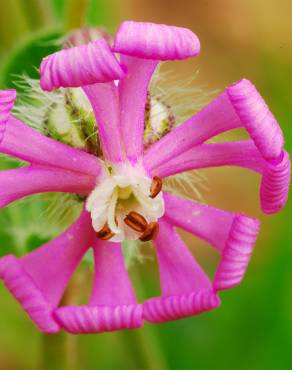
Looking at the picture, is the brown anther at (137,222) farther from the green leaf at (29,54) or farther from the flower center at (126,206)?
the green leaf at (29,54)

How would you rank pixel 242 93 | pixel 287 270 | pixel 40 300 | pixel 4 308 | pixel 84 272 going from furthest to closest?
pixel 4 308 < pixel 287 270 < pixel 84 272 < pixel 40 300 < pixel 242 93

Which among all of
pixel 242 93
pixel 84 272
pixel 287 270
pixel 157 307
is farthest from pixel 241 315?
pixel 242 93

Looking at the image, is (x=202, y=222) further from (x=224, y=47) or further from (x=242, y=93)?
(x=224, y=47)

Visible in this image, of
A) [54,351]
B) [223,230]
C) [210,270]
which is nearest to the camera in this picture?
[223,230]

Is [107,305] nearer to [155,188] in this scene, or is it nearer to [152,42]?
[155,188]

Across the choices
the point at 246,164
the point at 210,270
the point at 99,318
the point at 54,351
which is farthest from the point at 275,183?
the point at 210,270

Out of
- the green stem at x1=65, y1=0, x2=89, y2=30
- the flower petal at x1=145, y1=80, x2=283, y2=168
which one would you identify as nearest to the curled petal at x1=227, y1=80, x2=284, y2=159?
the flower petal at x1=145, y1=80, x2=283, y2=168

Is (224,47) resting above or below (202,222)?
below
